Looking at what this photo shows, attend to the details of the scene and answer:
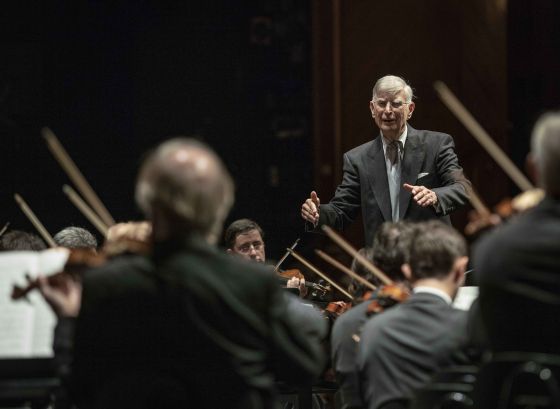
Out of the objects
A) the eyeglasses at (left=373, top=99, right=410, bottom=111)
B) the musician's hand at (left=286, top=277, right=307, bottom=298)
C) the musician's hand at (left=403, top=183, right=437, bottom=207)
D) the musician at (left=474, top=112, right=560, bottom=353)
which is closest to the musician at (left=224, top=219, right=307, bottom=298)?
the musician's hand at (left=286, top=277, right=307, bottom=298)

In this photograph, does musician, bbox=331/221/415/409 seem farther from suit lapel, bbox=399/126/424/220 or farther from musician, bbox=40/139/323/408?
suit lapel, bbox=399/126/424/220

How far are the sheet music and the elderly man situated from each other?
2035 millimetres

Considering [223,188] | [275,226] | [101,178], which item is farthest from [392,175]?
[223,188]

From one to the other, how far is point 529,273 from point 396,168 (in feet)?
8.99

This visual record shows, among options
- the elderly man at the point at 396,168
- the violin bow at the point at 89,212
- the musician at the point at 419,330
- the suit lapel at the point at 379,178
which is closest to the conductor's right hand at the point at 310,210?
the elderly man at the point at 396,168

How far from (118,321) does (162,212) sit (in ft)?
0.87

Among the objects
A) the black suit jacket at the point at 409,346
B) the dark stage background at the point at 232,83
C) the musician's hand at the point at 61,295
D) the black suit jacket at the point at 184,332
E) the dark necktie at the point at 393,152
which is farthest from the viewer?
the dark stage background at the point at 232,83

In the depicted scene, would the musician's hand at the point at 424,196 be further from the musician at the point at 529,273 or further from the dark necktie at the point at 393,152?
the musician at the point at 529,273

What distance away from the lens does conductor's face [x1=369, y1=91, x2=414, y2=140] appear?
5176mm

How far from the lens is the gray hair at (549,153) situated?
103 inches

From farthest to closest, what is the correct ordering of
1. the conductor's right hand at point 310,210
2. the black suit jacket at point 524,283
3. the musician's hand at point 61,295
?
1. the conductor's right hand at point 310,210
2. the musician's hand at point 61,295
3. the black suit jacket at point 524,283

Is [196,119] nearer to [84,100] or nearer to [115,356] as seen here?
[84,100]

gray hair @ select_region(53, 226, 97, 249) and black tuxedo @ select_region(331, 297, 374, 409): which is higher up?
gray hair @ select_region(53, 226, 97, 249)

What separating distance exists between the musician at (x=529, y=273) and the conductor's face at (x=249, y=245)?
122 inches
